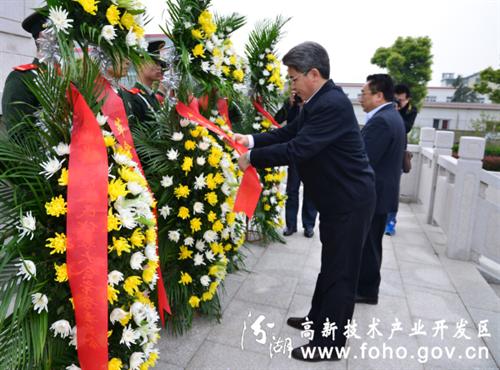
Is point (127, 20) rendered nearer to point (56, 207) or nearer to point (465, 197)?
point (56, 207)

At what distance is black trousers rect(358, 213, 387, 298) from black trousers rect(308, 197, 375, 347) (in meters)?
0.88

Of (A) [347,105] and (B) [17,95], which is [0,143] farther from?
(A) [347,105]

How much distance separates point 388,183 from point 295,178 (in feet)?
5.30

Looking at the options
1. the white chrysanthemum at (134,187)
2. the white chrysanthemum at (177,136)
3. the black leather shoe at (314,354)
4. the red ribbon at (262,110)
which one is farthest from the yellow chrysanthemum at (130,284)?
the red ribbon at (262,110)

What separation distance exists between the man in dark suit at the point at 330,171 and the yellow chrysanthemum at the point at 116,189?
1087 millimetres

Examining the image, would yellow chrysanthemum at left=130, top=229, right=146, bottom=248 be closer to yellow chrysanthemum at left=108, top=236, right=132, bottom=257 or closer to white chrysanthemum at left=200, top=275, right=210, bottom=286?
yellow chrysanthemum at left=108, top=236, right=132, bottom=257

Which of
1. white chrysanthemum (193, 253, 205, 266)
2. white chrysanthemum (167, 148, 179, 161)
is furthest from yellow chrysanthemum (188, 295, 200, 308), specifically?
white chrysanthemum (167, 148, 179, 161)

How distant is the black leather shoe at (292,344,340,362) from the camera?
2.62 metres

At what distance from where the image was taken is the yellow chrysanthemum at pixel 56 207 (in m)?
1.54

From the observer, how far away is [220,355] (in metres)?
2.65

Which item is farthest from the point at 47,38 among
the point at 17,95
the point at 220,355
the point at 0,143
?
the point at 220,355

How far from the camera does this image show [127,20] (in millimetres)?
1742

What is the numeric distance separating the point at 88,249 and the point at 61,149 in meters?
0.43

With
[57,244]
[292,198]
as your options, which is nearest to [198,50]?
[57,244]
